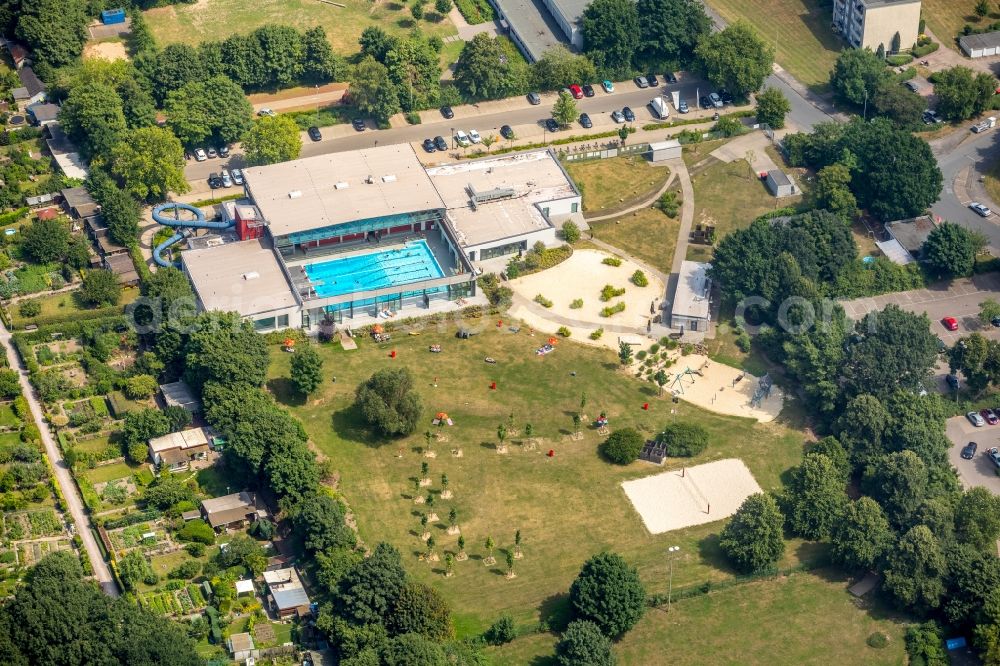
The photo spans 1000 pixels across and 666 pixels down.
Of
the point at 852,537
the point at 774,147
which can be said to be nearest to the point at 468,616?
the point at 852,537

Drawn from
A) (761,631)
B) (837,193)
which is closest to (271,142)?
(837,193)

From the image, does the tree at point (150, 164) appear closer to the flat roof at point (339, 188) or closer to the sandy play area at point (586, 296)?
the flat roof at point (339, 188)

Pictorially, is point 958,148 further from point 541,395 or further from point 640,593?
point 640,593

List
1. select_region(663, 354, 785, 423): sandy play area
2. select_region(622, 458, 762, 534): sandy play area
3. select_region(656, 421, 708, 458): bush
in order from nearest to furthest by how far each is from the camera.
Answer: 1. select_region(622, 458, 762, 534): sandy play area
2. select_region(656, 421, 708, 458): bush
3. select_region(663, 354, 785, 423): sandy play area

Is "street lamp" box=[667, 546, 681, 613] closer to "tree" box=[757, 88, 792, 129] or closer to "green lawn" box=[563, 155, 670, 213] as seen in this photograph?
"green lawn" box=[563, 155, 670, 213]

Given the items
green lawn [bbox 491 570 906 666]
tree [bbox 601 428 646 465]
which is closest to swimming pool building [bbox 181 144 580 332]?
tree [bbox 601 428 646 465]

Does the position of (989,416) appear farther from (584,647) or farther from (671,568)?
(584,647)
